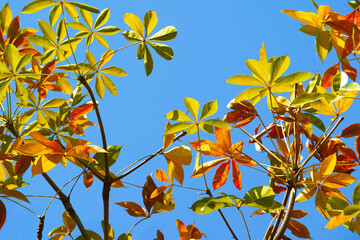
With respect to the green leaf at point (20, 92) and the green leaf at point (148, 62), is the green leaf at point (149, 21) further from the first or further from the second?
the green leaf at point (20, 92)

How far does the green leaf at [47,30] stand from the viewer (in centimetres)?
134

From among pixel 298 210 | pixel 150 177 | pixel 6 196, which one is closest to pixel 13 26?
pixel 6 196

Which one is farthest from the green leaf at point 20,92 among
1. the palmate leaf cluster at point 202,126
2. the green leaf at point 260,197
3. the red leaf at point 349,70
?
the red leaf at point 349,70

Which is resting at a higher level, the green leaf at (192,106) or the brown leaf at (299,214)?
the green leaf at (192,106)

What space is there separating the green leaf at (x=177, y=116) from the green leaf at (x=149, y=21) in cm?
36

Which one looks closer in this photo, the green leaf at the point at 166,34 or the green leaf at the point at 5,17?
the green leaf at the point at 166,34

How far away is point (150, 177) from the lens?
50.1 inches

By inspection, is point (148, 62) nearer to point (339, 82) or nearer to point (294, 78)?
point (294, 78)

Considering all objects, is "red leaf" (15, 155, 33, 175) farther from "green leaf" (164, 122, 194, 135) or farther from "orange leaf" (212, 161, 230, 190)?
"orange leaf" (212, 161, 230, 190)

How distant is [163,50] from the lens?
1.28m

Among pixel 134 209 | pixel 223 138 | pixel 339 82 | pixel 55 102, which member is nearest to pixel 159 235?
pixel 134 209

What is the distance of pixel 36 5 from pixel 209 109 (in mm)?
654

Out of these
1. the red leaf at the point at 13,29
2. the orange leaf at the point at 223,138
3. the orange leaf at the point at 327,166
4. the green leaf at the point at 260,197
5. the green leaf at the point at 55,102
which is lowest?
the green leaf at the point at 260,197

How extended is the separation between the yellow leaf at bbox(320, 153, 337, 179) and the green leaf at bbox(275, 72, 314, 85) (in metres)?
0.22
